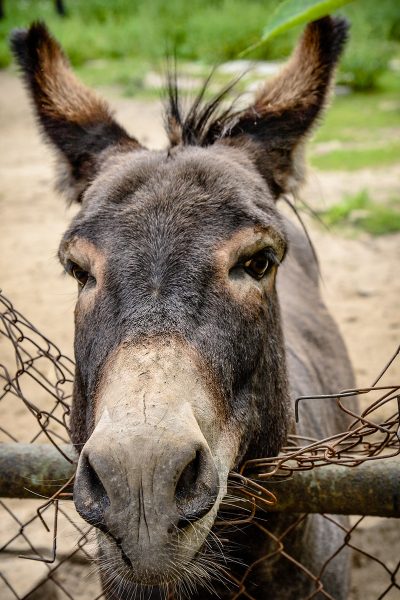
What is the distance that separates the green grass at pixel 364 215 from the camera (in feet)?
25.5

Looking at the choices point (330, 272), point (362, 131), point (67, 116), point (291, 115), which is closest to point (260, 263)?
point (291, 115)

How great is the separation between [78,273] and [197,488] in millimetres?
996

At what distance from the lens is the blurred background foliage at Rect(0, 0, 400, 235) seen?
34.0ft

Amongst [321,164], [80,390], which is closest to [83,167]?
[80,390]

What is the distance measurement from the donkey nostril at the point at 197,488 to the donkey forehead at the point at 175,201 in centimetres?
70

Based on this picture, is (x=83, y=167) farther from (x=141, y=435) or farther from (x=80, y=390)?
(x=141, y=435)

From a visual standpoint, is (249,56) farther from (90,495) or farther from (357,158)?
(90,495)

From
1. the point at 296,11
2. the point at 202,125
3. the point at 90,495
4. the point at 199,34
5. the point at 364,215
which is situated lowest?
the point at 364,215

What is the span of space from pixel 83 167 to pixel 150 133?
35.6 feet

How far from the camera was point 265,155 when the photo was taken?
250 cm

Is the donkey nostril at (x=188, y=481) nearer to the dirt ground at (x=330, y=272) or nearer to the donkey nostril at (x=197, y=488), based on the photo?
the donkey nostril at (x=197, y=488)

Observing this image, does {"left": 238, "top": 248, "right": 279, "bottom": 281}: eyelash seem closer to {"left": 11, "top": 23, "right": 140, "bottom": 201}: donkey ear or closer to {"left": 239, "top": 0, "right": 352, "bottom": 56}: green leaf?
{"left": 11, "top": 23, "right": 140, "bottom": 201}: donkey ear

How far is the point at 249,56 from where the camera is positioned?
690 inches

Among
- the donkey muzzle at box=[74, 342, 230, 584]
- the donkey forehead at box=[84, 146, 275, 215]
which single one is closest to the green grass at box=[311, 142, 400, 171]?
the donkey forehead at box=[84, 146, 275, 215]
